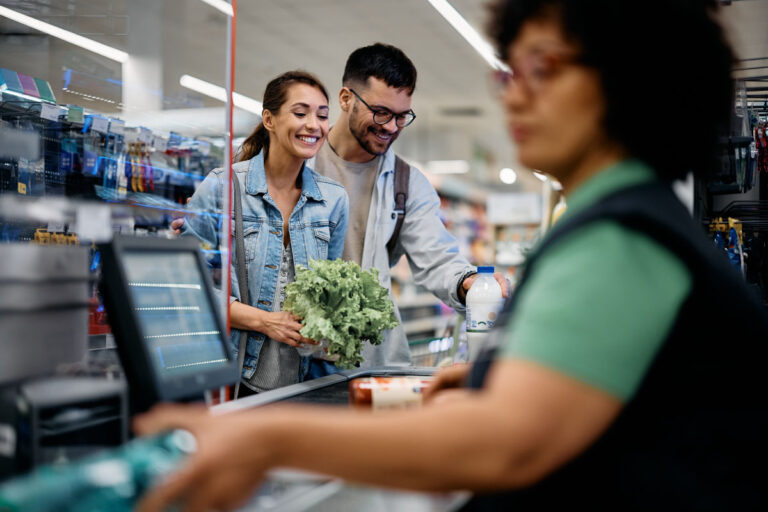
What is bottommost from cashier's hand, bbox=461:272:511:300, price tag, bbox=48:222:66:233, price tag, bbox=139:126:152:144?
cashier's hand, bbox=461:272:511:300

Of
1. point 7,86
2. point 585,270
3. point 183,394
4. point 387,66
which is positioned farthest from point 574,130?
point 7,86

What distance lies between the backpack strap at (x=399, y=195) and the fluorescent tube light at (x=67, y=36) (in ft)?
4.11

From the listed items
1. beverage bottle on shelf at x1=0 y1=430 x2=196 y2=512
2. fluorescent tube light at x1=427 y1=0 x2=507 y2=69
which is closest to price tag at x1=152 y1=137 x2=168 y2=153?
beverage bottle on shelf at x1=0 y1=430 x2=196 y2=512

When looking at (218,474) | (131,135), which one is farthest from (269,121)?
(218,474)

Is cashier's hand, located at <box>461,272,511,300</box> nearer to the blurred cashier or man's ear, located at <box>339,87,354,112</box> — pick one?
man's ear, located at <box>339,87,354,112</box>

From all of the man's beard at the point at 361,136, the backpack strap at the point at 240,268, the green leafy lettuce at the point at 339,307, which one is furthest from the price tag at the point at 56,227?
the man's beard at the point at 361,136

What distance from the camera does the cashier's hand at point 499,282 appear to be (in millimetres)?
2526

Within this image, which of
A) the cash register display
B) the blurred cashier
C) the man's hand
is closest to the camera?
the blurred cashier

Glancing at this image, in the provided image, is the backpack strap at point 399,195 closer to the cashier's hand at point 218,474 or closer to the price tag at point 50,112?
the price tag at point 50,112

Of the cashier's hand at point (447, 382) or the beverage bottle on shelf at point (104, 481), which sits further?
the cashier's hand at point (447, 382)

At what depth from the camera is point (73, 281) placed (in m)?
1.22

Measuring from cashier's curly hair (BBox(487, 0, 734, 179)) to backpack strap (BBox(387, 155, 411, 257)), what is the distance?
2.24 metres

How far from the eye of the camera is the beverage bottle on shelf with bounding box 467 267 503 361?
2426 mm

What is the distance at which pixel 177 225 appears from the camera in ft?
8.17
